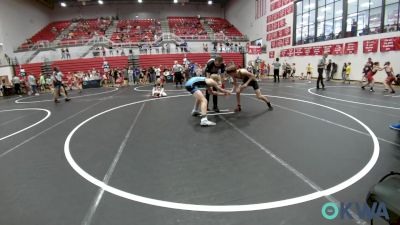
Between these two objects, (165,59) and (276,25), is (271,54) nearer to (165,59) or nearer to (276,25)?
(276,25)

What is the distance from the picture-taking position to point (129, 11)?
40.1 meters

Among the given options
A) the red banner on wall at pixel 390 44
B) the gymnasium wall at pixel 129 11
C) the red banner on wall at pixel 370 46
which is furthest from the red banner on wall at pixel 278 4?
the gymnasium wall at pixel 129 11

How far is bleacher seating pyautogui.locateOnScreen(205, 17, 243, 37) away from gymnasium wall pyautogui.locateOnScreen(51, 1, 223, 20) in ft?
10.8

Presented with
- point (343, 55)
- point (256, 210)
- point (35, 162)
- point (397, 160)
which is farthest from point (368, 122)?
point (343, 55)

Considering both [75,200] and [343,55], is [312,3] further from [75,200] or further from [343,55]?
[75,200]

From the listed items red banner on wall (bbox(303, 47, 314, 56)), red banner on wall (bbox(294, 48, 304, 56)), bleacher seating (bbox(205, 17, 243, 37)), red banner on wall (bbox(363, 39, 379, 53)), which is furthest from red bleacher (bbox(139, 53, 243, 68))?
red banner on wall (bbox(363, 39, 379, 53))

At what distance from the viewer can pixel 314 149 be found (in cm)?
439

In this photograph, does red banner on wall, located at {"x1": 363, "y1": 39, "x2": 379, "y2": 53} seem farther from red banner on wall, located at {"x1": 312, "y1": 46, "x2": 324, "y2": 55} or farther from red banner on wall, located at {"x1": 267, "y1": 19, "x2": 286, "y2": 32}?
red banner on wall, located at {"x1": 267, "y1": 19, "x2": 286, "y2": 32}

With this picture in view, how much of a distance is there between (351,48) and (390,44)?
285 cm

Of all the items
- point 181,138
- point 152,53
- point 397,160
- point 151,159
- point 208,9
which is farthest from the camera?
point 208,9

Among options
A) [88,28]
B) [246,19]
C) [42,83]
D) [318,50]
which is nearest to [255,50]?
[318,50]

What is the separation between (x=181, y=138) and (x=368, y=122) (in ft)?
14.3

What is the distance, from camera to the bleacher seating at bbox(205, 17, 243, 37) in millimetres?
36125

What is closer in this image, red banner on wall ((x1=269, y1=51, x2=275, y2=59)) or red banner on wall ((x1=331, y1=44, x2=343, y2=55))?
red banner on wall ((x1=331, y1=44, x2=343, y2=55))
